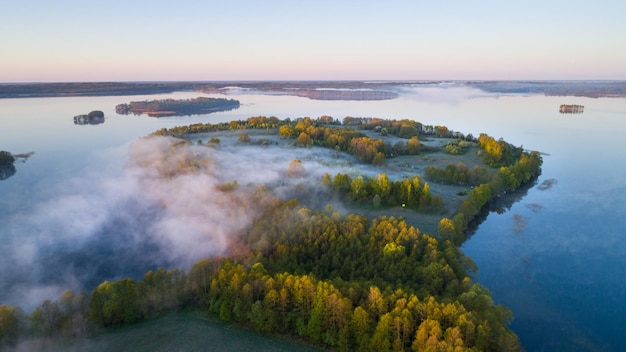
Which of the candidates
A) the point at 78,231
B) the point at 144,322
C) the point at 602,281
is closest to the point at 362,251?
the point at 144,322

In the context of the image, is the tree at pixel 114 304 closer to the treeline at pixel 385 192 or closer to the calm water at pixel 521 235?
the calm water at pixel 521 235

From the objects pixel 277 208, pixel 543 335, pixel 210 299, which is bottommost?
pixel 543 335

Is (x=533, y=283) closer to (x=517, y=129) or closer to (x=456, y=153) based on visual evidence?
(x=456, y=153)

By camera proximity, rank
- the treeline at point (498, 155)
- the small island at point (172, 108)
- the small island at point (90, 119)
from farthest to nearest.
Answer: the small island at point (172, 108)
the small island at point (90, 119)
the treeline at point (498, 155)

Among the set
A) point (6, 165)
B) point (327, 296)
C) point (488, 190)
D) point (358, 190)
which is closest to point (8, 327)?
point (327, 296)

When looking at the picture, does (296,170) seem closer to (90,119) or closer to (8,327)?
(8,327)

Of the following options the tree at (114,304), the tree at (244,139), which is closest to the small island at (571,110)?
the tree at (244,139)
